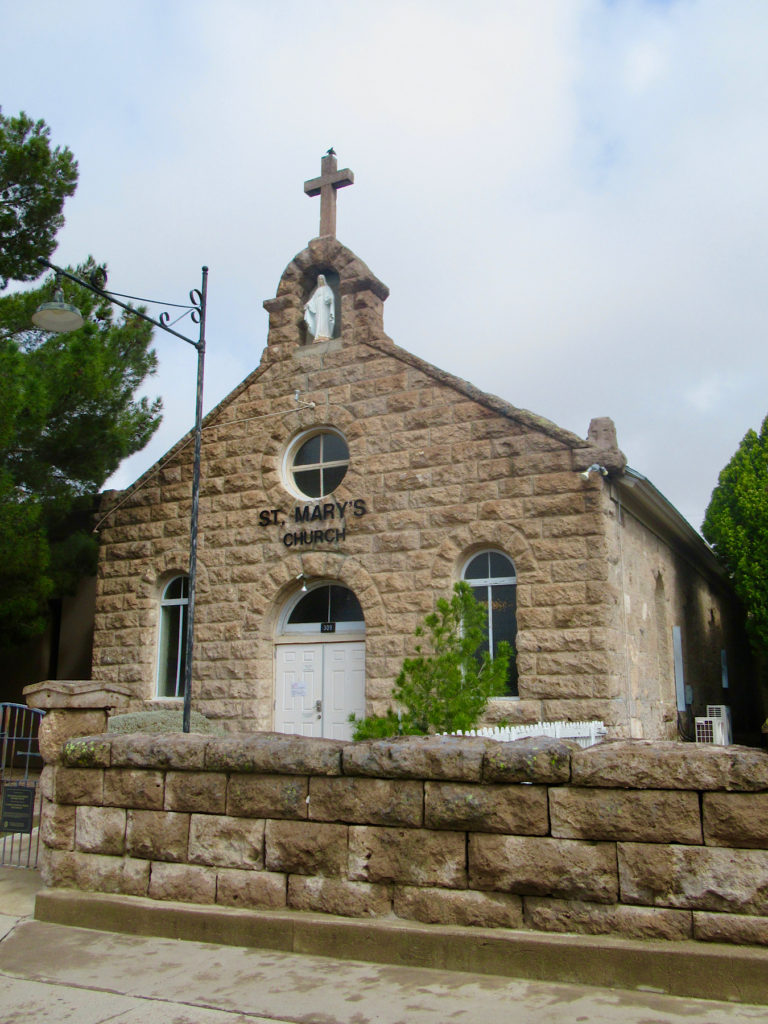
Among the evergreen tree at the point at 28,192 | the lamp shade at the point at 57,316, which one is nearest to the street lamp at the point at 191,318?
the lamp shade at the point at 57,316

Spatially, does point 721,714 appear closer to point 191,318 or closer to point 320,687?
point 320,687

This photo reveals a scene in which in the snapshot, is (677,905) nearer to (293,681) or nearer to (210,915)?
(210,915)

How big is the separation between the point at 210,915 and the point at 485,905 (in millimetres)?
1806

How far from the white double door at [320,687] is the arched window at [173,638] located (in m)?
1.78

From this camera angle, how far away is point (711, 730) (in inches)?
578

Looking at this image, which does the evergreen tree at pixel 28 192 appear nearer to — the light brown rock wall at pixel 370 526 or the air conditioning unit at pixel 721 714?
the light brown rock wall at pixel 370 526

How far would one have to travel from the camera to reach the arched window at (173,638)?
1304 cm

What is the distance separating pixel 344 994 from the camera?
4.62m

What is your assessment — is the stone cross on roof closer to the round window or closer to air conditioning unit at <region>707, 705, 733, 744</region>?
the round window

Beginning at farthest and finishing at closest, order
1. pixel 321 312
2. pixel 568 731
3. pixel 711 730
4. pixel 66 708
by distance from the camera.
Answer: pixel 711 730, pixel 321 312, pixel 568 731, pixel 66 708

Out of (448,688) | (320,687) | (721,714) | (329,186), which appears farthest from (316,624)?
(721,714)

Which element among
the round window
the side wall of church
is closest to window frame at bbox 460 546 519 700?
the side wall of church

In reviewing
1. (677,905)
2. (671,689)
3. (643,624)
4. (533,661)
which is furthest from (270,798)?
(671,689)

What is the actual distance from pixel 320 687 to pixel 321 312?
17.3 feet
